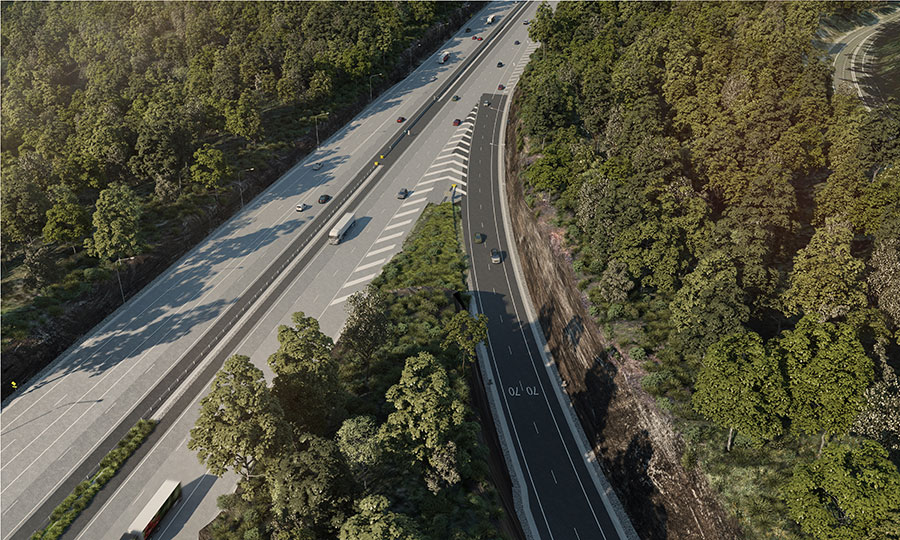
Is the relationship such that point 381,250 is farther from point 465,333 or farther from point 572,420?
point 572,420

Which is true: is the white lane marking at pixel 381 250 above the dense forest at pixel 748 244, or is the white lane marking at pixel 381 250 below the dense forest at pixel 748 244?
below

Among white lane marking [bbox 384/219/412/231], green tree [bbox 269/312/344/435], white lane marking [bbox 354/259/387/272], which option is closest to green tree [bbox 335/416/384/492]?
green tree [bbox 269/312/344/435]

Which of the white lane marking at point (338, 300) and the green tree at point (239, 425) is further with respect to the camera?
the white lane marking at point (338, 300)

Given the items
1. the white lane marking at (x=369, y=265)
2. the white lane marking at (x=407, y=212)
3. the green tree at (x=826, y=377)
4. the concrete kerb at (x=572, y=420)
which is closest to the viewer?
the green tree at (x=826, y=377)

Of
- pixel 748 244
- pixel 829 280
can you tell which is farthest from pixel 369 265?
pixel 829 280

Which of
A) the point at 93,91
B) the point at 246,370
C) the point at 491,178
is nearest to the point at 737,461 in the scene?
the point at 246,370

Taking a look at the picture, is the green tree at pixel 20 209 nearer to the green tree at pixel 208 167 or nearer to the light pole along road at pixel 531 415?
the green tree at pixel 208 167

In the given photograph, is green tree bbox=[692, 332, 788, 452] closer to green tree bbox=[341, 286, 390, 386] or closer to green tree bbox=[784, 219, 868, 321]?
green tree bbox=[784, 219, 868, 321]

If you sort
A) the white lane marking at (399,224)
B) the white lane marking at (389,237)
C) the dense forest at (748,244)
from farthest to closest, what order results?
the white lane marking at (399,224) < the white lane marking at (389,237) < the dense forest at (748,244)

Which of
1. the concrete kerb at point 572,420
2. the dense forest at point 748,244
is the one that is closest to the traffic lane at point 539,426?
the concrete kerb at point 572,420
